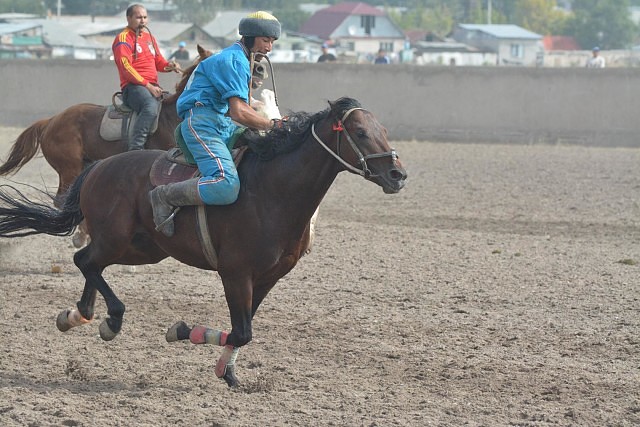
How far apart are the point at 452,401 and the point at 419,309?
2.40 m

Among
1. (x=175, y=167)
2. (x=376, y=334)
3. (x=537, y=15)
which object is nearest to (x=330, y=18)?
(x=537, y=15)

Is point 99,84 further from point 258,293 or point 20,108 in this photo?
point 258,293

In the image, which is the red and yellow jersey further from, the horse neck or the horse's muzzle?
the horse's muzzle

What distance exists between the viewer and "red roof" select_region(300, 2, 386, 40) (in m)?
99.6

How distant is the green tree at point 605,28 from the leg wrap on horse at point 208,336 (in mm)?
96227

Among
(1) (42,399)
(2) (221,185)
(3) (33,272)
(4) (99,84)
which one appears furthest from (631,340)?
(4) (99,84)

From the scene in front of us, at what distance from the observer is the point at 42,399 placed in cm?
600

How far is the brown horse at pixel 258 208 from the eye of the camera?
20.0 ft

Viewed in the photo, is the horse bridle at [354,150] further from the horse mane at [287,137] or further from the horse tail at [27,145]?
the horse tail at [27,145]

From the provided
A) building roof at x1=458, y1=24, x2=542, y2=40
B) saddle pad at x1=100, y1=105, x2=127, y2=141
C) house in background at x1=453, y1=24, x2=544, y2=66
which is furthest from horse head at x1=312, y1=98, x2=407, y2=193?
building roof at x1=458, y1=24, x2=542, y2=40

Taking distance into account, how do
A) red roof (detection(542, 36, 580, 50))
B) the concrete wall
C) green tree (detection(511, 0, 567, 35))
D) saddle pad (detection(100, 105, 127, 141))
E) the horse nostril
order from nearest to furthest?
the horse nostril → saddle pad (detection(100, 105, 127, 141)) → the concrete wall → red roof (detection(542, 36, 580, 50)) → green tree (detection(511, 0, 567, 35))

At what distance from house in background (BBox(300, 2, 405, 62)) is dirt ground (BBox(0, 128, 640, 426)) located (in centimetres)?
8570

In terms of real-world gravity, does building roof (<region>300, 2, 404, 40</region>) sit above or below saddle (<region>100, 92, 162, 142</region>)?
below

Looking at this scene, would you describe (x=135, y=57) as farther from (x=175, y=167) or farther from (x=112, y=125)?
(x=175, y=167)
